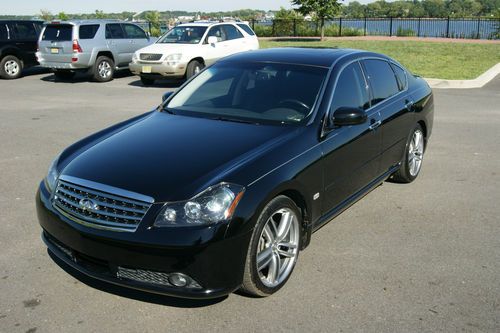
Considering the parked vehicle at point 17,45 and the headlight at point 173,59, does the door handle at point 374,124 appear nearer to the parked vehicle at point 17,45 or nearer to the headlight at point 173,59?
the headlight at point 173,59

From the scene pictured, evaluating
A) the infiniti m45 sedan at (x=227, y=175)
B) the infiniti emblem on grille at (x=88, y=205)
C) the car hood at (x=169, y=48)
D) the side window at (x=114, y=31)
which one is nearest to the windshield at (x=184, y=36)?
the car hood at (x=169, y=48)

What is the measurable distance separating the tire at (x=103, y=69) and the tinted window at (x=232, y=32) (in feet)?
12.5

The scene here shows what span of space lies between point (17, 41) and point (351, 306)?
16931 millimetres

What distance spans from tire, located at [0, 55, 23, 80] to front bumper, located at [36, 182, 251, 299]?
15.8 meters

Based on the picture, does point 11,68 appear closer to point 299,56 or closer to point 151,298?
point 299,56

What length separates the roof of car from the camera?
5094 mm

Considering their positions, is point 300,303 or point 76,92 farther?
point 76,92

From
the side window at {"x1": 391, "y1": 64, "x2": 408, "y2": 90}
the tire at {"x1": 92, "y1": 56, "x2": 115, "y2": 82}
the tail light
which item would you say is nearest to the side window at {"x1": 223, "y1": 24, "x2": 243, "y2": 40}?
the tire at {"x1": 92, "y1": 56, "x2": 115, "y2": 82}

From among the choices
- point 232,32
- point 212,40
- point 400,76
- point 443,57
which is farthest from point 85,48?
point 443,57

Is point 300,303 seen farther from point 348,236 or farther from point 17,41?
point 17,41

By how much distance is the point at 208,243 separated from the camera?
3336 millimetres

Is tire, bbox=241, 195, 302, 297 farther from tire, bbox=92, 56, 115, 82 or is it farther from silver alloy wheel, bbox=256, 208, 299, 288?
tire, bbox=92, 56, 115, 82

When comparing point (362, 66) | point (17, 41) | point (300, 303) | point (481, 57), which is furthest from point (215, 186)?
point (481, 57)

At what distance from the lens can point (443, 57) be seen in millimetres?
20953
